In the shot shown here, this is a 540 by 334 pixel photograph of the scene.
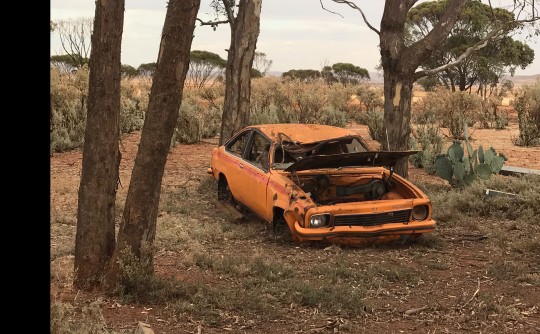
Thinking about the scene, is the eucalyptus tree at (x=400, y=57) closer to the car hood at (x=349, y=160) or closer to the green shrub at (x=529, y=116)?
the car hood at (x=349, y=160)

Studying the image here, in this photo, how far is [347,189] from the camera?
882 centimetres

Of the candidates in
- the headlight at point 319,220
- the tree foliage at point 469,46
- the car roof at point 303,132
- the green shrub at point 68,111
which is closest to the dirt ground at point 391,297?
the headlight at point 319,220

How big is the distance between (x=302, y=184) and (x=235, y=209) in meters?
1.90

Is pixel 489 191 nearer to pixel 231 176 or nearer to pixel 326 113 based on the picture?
pixel 231 176

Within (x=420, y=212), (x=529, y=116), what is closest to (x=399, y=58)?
(x=420, y=212)

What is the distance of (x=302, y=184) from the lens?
28.6 ft

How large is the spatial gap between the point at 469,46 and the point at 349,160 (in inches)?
1417

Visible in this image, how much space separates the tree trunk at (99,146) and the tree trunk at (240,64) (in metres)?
6.97

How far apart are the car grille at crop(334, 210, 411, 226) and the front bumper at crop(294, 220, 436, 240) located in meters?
0.07

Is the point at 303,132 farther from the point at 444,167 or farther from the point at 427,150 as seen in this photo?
the point at 427,150

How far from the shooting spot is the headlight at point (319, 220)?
7941 mm

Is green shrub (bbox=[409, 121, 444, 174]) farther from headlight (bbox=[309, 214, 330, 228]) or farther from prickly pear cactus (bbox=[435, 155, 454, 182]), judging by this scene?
headlight (bbox=[309, 214, 330, 228])

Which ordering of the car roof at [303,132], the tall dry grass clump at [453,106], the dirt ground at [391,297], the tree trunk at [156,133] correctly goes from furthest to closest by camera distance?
the tall dry grass clump at [453,106] < the car roof at [303,132] < the tree trunk at [156,133] < the dirt ground at [391,297]
